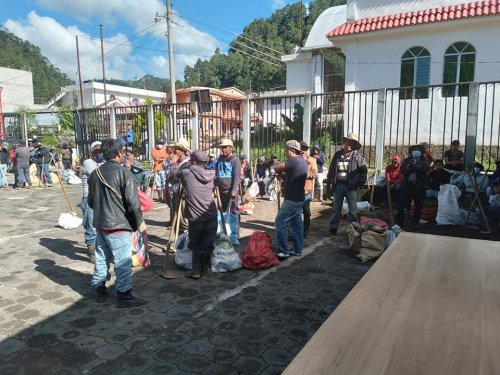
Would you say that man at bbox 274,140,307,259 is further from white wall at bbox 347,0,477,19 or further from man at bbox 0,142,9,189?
man at bbox 0,142,9,189

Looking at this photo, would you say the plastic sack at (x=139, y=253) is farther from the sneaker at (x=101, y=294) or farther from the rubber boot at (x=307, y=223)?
the rubber boot at (x=307, y=223)

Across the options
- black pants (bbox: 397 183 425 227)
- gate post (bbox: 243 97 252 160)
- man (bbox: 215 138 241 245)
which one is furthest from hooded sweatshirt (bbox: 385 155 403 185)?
gate post (bbox: 243 97 252 160)

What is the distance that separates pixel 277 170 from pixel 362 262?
1755mm

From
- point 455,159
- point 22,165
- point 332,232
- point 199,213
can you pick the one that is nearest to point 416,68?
point 455,159

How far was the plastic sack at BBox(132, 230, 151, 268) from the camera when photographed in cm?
543

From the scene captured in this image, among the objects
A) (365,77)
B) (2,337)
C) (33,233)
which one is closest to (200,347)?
(2,337)

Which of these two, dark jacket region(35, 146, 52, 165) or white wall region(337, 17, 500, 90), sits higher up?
white wall region(337, 17, 500, 90)

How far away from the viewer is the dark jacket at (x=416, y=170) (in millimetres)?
7227

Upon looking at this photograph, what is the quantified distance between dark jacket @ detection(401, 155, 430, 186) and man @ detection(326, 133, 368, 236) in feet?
2.81

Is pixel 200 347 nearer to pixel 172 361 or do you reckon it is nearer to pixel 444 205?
pixel 172 361

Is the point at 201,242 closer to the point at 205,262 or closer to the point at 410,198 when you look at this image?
the point at 205,262

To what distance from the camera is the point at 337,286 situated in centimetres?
481

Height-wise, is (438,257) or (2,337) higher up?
(438,257)

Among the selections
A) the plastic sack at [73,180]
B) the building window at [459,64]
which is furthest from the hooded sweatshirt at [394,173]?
the plastic sack at [73,180]
